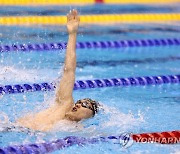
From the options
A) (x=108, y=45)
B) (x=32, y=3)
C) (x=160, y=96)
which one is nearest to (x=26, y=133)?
(x=160, y=96)

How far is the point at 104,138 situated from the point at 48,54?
101 inches

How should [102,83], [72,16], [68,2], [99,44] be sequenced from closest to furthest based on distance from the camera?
[72,16]
[102,83]
[99,44]
[68,2]

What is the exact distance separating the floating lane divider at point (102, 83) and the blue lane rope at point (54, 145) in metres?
1.32

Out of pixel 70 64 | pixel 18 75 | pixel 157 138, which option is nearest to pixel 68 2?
pixel 18 75

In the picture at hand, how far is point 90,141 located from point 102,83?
5.13ft

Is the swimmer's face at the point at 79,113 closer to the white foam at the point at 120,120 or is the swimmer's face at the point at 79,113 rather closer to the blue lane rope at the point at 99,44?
the white foam at the point at 120,120

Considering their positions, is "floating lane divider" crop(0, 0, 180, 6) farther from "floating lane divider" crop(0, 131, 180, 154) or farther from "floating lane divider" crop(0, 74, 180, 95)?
"floating lane divider" crop(0, 131, 180, 154)

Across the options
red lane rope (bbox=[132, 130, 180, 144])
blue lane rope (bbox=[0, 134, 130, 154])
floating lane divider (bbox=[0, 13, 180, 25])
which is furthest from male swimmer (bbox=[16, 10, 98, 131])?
floating lane divider (bbox=[0, 13, 180, 25])

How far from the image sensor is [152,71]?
18.8 ft

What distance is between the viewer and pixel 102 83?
512 cm

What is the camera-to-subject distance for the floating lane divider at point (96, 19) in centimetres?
727

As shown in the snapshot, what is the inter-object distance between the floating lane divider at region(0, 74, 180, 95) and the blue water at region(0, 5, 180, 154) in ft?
0.22

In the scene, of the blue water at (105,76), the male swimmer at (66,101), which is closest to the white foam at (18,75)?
the blue water at (105,76)

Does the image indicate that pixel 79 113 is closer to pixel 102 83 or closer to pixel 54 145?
pixel 54 145
